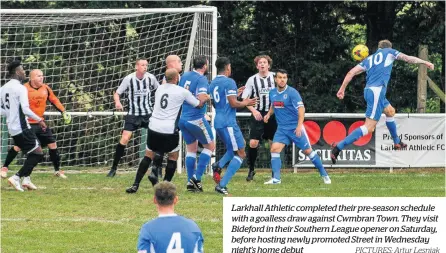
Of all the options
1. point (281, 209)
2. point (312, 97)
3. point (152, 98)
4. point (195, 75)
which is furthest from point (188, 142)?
point (312, 97)

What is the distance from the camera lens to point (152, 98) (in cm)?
1880

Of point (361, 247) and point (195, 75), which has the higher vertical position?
point (195, 75)

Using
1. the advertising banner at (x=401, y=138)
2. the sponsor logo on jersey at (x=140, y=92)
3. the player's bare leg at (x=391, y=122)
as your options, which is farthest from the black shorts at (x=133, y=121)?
the player's bare leg at (x=391, y=122)

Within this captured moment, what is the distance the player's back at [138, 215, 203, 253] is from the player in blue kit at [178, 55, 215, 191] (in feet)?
25.2

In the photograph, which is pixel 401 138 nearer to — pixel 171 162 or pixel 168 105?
pixel 171 162

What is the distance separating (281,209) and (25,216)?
3.87m

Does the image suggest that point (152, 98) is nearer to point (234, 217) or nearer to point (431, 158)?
point (431, 158)

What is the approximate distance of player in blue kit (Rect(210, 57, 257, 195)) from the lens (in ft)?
50.3

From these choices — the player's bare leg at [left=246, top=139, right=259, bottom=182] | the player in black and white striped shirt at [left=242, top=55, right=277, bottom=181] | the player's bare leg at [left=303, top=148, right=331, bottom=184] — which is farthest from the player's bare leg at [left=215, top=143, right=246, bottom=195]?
the player's bare leg at [left=246, top=139, right=259, bottom=182]

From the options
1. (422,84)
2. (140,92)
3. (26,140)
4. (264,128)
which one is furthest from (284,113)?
(422,84)

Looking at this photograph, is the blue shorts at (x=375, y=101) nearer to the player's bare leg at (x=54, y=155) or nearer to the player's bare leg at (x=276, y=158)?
the player's bare leg at (x=276, y=158)

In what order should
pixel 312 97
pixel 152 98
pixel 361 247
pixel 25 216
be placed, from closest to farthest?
pixel 361 247
pixel 25 216
pixel 152 98
pixel 312 97

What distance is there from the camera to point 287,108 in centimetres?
1641

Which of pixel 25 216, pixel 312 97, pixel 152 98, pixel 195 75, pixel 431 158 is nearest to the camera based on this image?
pixel 25 216
